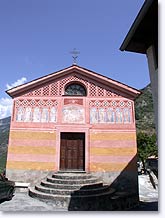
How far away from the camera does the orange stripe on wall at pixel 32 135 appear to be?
1292cm

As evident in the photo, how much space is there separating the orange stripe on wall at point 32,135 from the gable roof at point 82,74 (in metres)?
2.56

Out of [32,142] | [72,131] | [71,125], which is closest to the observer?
[32,142]

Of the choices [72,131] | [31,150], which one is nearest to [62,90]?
[72,131]

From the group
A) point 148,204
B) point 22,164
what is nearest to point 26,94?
point 22,164

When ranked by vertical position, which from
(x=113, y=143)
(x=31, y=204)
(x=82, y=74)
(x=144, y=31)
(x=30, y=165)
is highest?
(x=82, y=74)

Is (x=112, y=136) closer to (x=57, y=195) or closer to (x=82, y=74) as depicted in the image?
(x=82, y=74)

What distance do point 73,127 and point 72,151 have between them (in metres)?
1.54

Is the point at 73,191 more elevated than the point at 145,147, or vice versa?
the point at 145,147

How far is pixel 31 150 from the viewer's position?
41.7ft

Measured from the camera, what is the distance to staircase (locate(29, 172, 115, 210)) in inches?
382

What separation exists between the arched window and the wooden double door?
2836 millimetres

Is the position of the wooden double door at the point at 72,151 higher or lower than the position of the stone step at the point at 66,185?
higher

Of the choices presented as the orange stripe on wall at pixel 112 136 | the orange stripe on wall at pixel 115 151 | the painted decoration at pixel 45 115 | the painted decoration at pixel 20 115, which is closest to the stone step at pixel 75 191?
the orange stripe on wall at pixel 115 151

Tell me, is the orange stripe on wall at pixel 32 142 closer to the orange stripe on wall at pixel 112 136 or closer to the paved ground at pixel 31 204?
the orange stripe on wall at pixel 112 136
